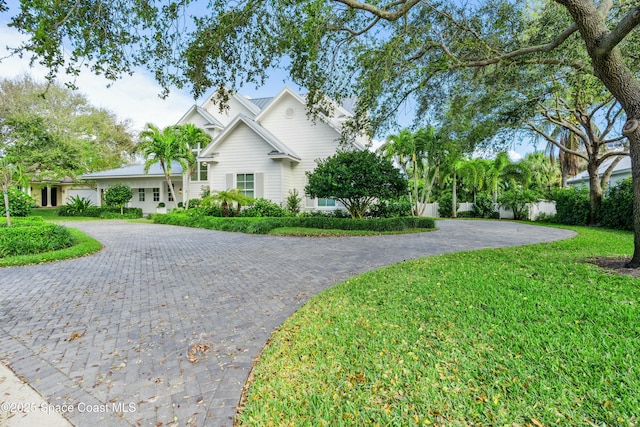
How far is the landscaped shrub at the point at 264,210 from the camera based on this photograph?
17.6m

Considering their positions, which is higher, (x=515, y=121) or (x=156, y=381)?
(x=515, y=121)

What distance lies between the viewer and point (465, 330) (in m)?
3.43

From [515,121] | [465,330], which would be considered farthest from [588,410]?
[515,121]

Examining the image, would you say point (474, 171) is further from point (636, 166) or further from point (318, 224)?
point (636, 166)

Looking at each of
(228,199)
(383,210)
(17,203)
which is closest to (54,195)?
(17,203)

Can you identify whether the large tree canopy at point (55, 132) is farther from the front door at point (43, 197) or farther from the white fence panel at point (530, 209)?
the white fence panel at point (530, 209)

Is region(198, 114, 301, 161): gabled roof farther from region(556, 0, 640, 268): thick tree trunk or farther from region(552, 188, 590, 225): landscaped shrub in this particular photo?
region(552, 188, 590, 225): landscaped shrub

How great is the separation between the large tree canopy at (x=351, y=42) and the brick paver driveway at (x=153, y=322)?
3.75 metres

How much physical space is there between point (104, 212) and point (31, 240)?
57.1 feet

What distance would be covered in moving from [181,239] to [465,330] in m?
11.3

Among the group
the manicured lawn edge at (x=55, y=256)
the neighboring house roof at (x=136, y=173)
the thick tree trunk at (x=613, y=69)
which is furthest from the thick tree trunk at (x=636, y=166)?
the neighboring house roof at (x=136, y=173)

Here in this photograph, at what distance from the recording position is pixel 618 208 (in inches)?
601

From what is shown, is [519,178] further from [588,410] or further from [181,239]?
[588,410]

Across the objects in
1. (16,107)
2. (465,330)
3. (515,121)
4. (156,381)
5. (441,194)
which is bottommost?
(156,381)
